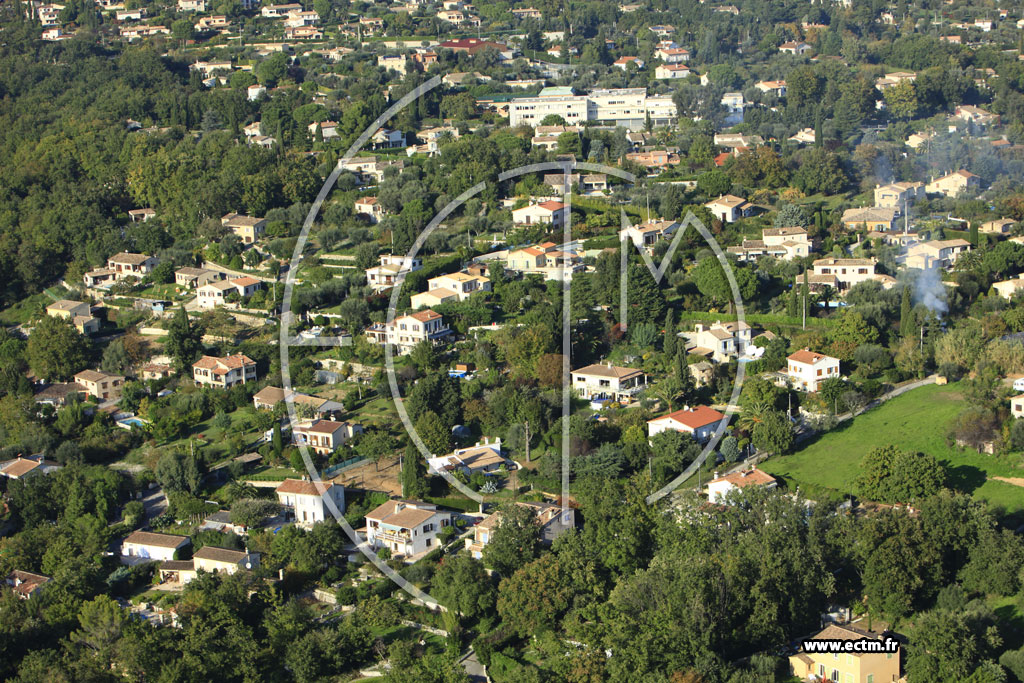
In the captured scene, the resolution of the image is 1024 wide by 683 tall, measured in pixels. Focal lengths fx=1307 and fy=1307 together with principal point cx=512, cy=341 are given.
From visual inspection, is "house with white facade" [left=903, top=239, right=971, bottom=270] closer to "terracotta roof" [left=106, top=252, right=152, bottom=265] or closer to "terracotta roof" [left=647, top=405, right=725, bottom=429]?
"terracotta roof" [left=647, top=405, right=725, bottom=429]

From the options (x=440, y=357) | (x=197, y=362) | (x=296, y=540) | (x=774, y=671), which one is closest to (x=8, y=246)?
(x=197, y=362)

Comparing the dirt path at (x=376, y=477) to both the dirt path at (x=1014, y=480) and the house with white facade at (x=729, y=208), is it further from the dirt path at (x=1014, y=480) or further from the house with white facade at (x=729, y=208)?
the house with white facade at (x=729, y=208)

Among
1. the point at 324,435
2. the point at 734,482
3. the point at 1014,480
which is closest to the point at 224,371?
the point at 324,435

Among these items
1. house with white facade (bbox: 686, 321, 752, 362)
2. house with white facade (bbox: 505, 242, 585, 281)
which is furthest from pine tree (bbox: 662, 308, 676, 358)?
house with white facade (bbox: 505, 242, 585, 281)

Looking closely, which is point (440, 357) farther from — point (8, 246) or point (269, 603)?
point (8, 246)

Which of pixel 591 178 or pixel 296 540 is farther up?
pixel 591 178

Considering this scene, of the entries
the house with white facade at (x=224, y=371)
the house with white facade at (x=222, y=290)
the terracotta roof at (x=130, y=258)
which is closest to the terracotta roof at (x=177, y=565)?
the house with white facade at (x=224, y=371)

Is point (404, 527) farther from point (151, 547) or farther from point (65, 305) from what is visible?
point (65, 305)
